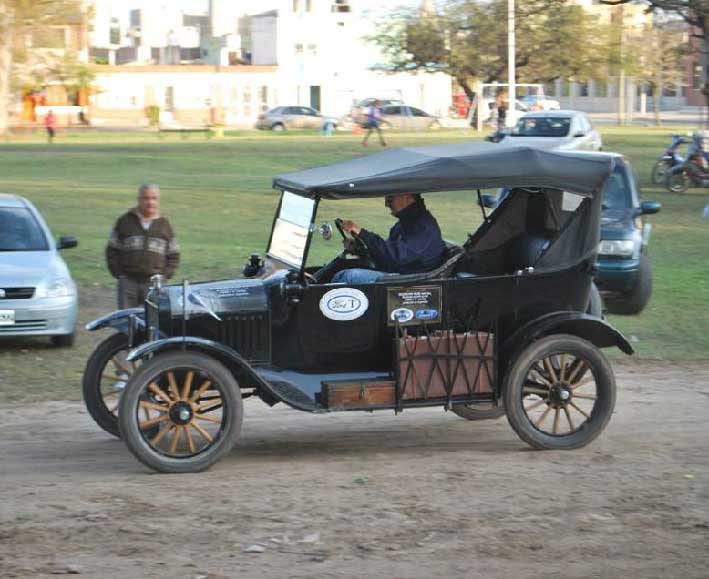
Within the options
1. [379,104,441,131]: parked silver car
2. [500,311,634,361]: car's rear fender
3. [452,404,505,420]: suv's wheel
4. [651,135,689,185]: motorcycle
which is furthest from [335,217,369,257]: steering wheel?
[379,104,441,131]: parked silver car

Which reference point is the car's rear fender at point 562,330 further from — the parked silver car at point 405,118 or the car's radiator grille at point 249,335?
the parked silver car at point 405,118

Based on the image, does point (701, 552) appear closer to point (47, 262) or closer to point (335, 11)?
point (47, 262)

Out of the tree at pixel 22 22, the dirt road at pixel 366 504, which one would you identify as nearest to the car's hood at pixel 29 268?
the dirt road at pixel 366 504

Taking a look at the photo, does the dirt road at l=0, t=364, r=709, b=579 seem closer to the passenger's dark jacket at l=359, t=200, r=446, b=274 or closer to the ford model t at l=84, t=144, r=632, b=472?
the ford model t at l=84, t=144, r=632, b=472

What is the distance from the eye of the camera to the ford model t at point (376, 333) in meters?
7.86

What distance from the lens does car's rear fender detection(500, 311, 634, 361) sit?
8359 millimetres

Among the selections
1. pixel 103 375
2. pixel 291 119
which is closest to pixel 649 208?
pixel 103 375

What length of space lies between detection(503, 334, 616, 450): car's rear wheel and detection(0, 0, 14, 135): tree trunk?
2496 cm

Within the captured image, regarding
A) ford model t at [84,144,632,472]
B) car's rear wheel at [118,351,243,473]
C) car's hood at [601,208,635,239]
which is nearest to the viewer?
car's rear wheel at [118,351,243,473]

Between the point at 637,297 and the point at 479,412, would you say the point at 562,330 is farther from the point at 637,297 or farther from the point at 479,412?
the point at 637,297

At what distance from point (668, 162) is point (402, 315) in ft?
81.2

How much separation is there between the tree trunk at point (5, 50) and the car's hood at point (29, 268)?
19098mm

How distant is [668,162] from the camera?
104 feet

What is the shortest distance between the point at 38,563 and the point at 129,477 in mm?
1704
